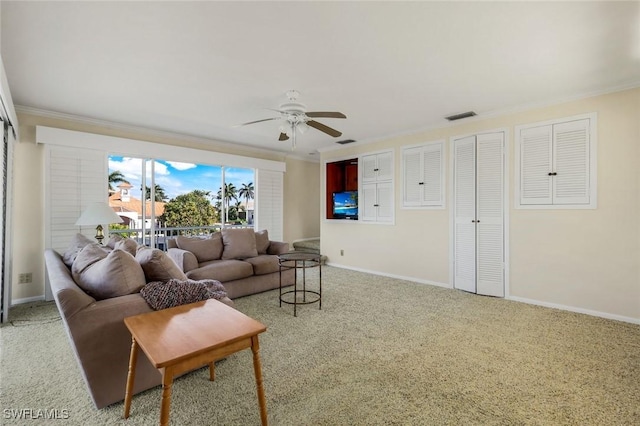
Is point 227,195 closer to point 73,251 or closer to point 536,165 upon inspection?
point 73,251

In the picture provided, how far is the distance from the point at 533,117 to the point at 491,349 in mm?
2931

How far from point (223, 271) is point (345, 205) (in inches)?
116

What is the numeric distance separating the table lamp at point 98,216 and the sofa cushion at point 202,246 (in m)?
0.80

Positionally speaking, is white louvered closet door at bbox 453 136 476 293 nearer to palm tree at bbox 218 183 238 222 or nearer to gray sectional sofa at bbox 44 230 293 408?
gray sectional sofa at bbox 44 230 293 408

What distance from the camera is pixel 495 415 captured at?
5.60 feet

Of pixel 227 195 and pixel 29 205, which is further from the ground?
pixel 227 195

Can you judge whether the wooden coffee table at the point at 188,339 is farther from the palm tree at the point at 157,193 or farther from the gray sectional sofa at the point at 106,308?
the palm tree at the point at 157,193

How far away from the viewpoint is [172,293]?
1998mm

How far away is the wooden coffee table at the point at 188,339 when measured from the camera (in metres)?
1.25

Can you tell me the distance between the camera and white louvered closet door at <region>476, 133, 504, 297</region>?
395 centimetres

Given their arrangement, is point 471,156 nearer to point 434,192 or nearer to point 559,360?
point 434,192

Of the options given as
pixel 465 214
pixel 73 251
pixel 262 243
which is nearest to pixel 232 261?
pixel 262 243

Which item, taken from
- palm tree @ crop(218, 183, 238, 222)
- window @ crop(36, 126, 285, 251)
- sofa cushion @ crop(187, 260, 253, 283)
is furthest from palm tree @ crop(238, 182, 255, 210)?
sofa cushion @ crop(187, 260, 253, 283)

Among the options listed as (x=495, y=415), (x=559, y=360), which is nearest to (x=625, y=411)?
(x=559, y=360)
